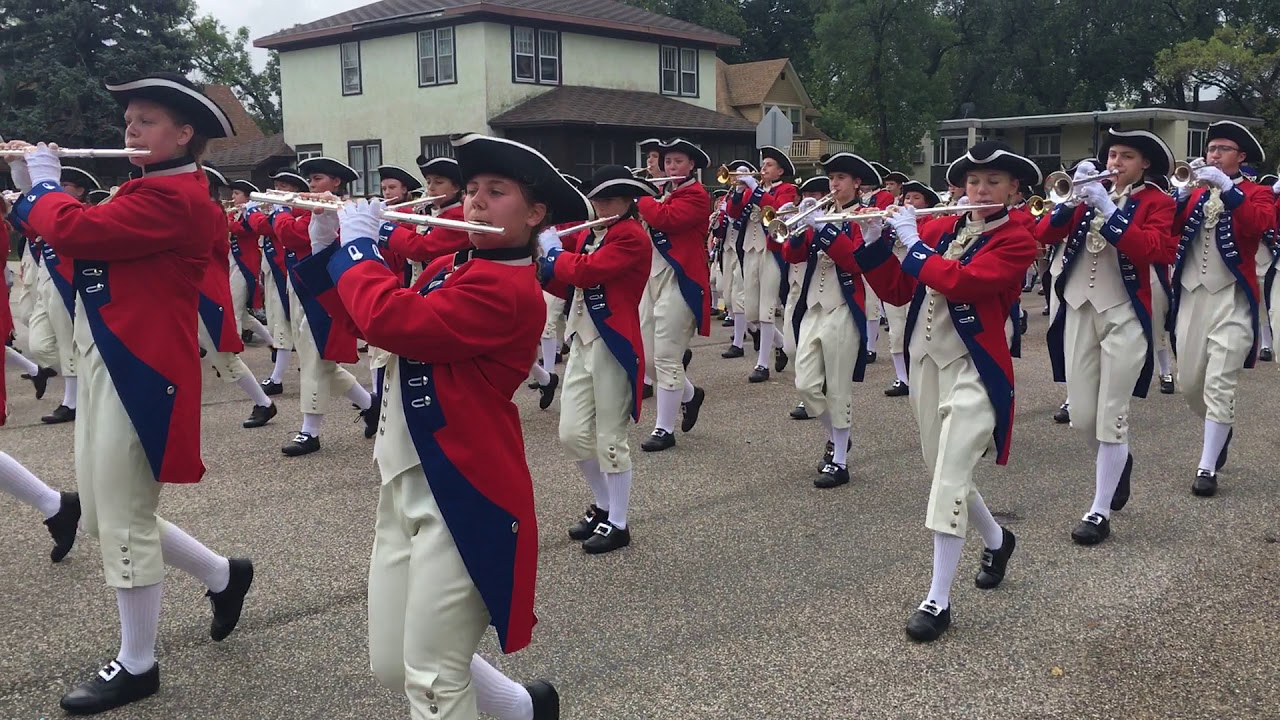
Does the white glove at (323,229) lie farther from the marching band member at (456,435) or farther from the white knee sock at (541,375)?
the white knee sock at (541,375)

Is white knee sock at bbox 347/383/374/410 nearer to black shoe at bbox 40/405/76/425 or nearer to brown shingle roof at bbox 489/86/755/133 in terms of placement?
black shoe at bbox 40/405/76/425

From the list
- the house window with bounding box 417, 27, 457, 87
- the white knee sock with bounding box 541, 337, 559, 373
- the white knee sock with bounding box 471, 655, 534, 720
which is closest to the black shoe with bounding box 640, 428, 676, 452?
the white knee sock with bounding box 541, 337, 559, 373

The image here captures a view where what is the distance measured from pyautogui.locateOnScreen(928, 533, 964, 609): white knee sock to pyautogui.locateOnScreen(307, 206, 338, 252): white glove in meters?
2.76

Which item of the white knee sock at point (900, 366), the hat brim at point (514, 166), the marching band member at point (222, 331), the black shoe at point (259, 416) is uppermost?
the hat brim at point (514, 166)

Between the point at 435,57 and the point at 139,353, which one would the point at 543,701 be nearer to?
the point at 139,353

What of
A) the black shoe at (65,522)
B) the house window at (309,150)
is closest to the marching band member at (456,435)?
the black shoe at (65,522)

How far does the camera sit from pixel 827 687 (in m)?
3.90

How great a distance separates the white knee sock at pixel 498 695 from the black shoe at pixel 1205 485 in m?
4.83

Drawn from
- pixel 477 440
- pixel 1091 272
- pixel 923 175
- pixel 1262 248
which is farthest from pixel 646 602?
pixel 923 175

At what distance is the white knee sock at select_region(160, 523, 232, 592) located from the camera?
4.00 meters

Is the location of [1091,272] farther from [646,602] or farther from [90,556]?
[90,556]

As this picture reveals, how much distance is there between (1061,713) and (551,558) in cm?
255

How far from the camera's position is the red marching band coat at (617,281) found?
569cm

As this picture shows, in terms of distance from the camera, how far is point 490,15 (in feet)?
92.0
